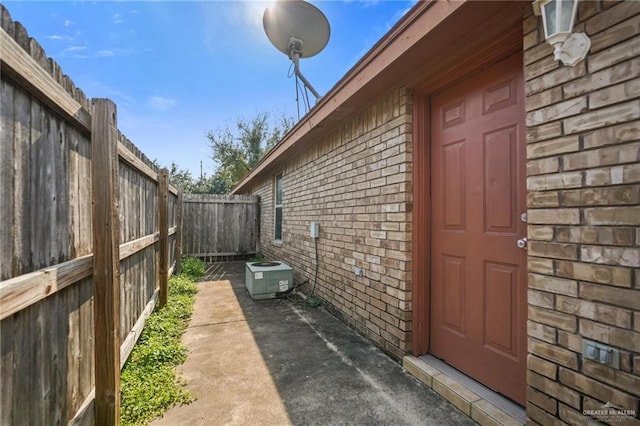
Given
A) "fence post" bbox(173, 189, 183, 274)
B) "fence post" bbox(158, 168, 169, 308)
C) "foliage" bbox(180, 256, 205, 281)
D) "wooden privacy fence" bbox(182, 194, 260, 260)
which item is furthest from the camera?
"wooden privacy fence" bbox(182, 194, 260, 260)

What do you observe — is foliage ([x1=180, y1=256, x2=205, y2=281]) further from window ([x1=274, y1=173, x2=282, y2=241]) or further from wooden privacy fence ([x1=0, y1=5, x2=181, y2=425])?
wooden privacy fence ([x1=0, y1=5, x2=181, y2=425])

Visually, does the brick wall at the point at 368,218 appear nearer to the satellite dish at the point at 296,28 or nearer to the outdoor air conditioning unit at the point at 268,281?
the outdoor air conditioning unit at the point at 268,281

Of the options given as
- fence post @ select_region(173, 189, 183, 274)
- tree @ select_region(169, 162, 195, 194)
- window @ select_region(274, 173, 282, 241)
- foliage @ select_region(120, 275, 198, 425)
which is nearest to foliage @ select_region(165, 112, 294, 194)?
tree @ select_region(169, 162, 195, 194)

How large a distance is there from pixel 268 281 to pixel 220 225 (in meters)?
4.98

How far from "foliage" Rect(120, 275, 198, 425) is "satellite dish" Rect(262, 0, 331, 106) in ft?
16.1

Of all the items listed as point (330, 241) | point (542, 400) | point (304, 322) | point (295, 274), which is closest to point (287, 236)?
point (295, 274)

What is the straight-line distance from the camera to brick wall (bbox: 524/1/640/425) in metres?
1.27

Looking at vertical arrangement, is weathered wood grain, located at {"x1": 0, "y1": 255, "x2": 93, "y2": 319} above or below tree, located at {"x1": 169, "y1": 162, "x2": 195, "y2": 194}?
below

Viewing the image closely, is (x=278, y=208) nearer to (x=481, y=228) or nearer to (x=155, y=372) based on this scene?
(x=155, y=372)

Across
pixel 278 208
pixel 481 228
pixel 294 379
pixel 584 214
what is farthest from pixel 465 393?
pixel 278 208

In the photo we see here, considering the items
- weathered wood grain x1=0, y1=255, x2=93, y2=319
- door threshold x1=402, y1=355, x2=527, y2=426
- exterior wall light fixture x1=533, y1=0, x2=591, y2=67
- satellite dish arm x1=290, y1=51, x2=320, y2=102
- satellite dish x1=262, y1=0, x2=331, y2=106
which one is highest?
satellite dish x1=262, y1=0, x2=331, y2=106

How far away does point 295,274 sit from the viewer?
562 cm

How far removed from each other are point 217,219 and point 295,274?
4.61m

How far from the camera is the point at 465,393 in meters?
2.04
